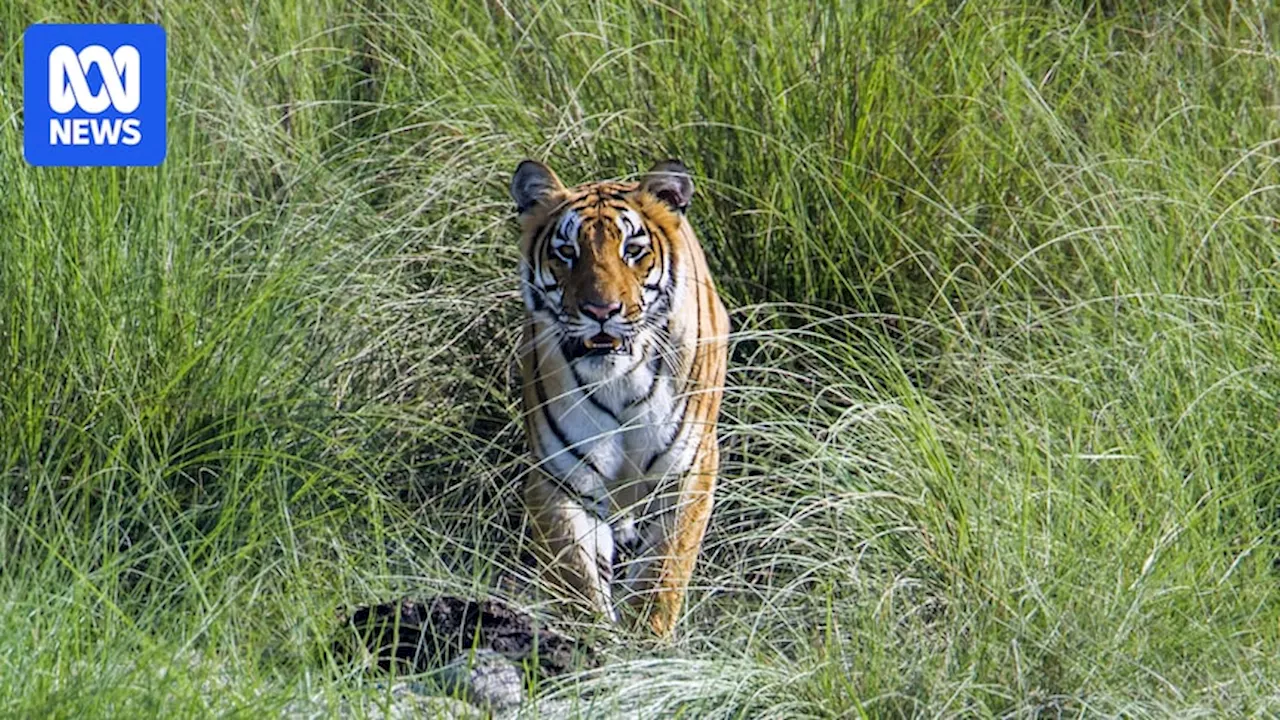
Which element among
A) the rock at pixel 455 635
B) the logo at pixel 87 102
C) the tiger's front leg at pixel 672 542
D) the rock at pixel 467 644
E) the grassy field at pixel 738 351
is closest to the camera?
the grassy field at pixel 738 351

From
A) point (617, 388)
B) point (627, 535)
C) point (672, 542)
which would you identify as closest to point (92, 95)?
point (617, 388)

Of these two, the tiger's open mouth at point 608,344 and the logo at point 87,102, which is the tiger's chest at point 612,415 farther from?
the logo at point 87,102

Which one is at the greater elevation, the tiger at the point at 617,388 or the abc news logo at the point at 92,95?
the abc news logo at the point at 92,95

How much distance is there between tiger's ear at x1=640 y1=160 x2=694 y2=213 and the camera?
4.42 meters

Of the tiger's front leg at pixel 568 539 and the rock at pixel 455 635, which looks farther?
the tiger's front leg at pixel 568 539

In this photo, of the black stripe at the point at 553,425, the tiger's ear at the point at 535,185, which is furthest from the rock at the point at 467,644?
the tiger's ear at the point at 535,185

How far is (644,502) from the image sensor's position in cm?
441

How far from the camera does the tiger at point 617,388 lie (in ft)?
14.3

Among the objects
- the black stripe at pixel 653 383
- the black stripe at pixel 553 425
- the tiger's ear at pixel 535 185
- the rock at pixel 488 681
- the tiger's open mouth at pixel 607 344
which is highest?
the tiger's ear at pixel 535 185

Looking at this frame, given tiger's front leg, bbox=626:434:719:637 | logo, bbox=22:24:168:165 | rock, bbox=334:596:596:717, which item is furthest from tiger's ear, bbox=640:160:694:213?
logo, bbox=22:24:168:165

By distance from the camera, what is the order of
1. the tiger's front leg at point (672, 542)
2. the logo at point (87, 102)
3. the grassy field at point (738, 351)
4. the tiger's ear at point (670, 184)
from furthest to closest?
the logo at point (87, 102) < the tiger's ear at point (670, 184) < the tiger's front leg at point (672, 542) < the grassy field at point (738, 351)

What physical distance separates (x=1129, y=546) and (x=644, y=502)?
1.08 meters

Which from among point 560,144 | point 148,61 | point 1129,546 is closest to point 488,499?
point 560,144

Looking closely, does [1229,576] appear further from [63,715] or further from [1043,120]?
[63,715]
